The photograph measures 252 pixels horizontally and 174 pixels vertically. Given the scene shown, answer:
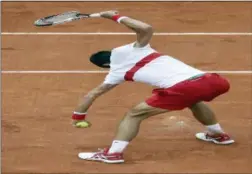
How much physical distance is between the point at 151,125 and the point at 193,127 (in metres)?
0.61

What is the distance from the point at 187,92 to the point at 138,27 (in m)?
1.02

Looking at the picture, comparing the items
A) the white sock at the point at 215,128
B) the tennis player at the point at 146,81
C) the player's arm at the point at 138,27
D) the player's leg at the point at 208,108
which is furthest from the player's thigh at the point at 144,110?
the white sock at the point at 215,128

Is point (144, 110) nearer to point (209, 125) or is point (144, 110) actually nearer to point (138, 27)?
point (138, 27)

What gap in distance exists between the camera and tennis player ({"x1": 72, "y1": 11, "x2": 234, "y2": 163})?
35.5 feet

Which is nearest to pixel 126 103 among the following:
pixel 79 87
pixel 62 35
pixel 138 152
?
pixel 79 87

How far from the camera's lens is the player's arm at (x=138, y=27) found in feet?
35.2

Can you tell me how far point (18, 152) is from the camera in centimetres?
1137

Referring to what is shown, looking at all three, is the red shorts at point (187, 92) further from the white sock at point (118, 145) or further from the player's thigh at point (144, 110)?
the white sock at point (118, 145)

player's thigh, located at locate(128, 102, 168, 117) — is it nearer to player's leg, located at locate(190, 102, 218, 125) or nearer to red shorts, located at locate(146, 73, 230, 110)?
red shorts, located at locate(146, 73, 230, 110)

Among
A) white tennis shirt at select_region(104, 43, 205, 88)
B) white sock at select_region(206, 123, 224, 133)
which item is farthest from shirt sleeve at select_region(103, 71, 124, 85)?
white sock at select_region(206, 123, 224, 133)

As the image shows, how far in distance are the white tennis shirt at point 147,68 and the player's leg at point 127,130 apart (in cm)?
35

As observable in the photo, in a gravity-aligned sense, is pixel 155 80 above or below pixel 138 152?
above

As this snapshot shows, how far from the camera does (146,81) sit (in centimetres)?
1097

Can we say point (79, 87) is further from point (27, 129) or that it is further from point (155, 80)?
point (155, 80)
